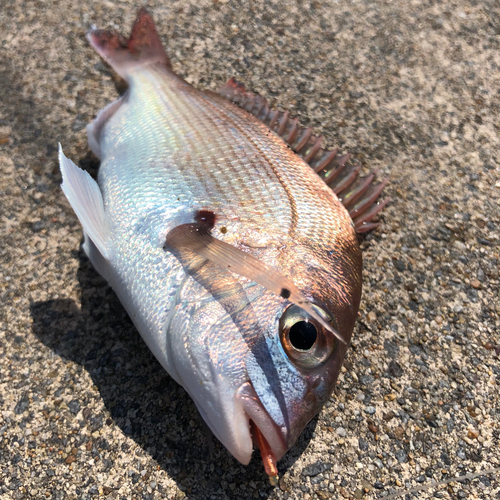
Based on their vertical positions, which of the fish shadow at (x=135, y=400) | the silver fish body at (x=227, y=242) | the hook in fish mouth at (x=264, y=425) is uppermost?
the silver fish body at (x=227, y=242)

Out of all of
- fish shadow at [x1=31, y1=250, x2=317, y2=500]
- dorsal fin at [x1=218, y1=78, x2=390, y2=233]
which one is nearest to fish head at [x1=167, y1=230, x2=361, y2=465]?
fish shadow at [x1=31, y1=250, x2=317, y2=500]

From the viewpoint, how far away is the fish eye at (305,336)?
1.19 metres

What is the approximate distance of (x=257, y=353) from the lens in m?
1.17

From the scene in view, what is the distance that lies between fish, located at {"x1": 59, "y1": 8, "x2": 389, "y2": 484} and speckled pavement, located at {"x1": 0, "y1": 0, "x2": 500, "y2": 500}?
0.99ft

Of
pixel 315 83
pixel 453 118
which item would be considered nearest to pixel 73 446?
pixel 315 83

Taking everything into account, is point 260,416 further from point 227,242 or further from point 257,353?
point 227,242

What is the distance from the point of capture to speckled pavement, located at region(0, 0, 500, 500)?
5.05 ft

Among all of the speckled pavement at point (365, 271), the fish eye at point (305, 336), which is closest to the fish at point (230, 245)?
the fish eye at point (305, 336)

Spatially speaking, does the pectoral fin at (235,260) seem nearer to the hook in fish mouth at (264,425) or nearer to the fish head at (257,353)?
the fish head at (257,353)

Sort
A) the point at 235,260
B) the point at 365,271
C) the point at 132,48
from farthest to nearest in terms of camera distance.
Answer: the point at 132,48 → the point at 365,271 → the point at 235,260

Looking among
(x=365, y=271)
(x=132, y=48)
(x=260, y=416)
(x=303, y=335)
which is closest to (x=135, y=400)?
(x=260, y=416)

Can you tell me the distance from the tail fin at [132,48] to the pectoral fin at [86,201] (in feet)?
2.65

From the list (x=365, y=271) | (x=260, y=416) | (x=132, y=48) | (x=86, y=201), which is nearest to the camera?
(x=260, y=416)

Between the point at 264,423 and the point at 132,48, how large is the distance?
6.38 ft
